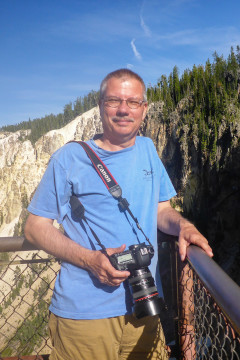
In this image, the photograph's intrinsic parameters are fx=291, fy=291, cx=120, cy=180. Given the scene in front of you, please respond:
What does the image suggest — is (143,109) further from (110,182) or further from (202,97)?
(202,97)

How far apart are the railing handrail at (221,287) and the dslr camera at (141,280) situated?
11.6 inches

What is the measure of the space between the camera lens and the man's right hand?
7 centimetres

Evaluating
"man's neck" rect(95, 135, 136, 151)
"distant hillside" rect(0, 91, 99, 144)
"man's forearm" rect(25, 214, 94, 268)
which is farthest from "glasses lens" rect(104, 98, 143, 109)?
"distant hillside" rect(0, 91, 99, 144)

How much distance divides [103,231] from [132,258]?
296 mm

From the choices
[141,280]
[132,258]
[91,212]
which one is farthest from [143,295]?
[91,212]

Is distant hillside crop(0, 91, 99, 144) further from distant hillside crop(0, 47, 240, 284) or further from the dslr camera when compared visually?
the dslr camera

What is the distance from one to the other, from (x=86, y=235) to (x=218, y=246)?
1292 centimetres

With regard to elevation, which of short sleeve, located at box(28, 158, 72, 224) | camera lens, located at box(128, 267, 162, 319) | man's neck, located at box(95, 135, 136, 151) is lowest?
camera lens, located at box(128, 267, 162, 319)

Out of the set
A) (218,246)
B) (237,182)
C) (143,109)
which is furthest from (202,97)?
(143,109)

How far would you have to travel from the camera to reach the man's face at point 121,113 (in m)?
1.98

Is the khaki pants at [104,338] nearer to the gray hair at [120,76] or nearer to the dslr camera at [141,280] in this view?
the dslr camera at [141,280]

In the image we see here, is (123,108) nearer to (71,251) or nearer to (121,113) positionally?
(121,113)

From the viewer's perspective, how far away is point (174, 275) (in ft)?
7.11

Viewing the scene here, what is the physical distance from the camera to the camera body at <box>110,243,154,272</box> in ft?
5.17
